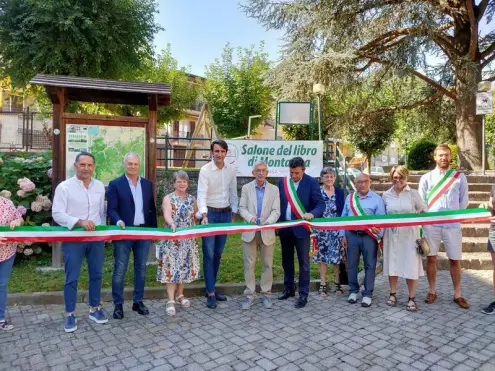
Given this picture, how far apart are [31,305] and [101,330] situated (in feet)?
4.80

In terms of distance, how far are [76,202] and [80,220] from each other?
0.74 feet

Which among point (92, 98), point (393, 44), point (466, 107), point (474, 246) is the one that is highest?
point (393, 44)

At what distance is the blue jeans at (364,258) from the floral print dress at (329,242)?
Result: 29cm

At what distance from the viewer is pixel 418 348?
3.79m

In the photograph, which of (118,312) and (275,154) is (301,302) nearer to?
(118,312)

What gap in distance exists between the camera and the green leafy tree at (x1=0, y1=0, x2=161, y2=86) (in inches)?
516

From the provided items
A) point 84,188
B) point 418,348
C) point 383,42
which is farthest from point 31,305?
point 383,42

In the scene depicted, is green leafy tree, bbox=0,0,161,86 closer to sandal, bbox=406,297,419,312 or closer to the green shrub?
sandal, bbox=406,297,419,312

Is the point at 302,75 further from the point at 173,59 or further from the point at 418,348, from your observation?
the point at 173,59

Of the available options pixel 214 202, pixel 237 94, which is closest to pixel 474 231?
pixel 214 202

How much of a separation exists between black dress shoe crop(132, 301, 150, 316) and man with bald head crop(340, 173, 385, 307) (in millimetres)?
2725

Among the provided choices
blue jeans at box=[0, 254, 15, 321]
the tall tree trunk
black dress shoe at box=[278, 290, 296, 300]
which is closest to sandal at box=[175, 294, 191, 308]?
black dress shoe at box=[278, 290, 296, 300]

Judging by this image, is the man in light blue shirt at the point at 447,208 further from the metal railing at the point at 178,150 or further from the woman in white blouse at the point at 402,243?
the metal railing at the point at 178,150

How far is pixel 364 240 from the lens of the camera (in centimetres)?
513
